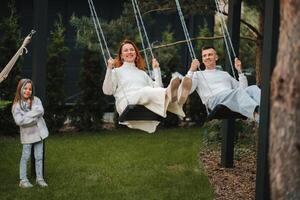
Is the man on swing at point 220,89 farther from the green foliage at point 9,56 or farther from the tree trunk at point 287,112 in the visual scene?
the green foliage at point 9,56

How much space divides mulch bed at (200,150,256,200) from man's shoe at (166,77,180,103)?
1446 mm

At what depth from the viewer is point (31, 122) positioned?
6535 millimetres

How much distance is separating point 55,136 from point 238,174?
3584 mm

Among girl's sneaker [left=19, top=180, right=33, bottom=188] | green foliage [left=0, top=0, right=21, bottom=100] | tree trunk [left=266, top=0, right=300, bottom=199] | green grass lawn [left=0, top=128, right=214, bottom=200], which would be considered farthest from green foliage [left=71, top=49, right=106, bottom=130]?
tree trunk [left=266, top=0, right=300, bottom=199]

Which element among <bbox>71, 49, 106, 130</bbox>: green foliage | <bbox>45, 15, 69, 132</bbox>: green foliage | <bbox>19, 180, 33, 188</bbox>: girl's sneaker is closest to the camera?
<bbox>19, 180, 33, 188</bbox>: girl's sneaker

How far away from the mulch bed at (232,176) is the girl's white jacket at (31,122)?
194 cm

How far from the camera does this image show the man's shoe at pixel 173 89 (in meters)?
5.30

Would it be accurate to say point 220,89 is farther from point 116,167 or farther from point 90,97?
point 90,97

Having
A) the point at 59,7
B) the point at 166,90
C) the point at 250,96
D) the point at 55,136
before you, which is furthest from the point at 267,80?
the point at 59,7

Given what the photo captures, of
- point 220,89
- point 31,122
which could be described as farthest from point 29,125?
point 220,89

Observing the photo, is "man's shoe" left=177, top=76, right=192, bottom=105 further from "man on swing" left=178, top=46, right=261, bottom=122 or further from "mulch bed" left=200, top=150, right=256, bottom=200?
"mulch bed" left=200, top=150, right=256, bottom=200

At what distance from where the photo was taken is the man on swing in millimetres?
5496

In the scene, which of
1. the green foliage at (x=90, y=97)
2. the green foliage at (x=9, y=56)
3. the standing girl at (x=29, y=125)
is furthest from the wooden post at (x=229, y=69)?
the green foliage at (x=9, y=56)

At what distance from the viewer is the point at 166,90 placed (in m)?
5.55
